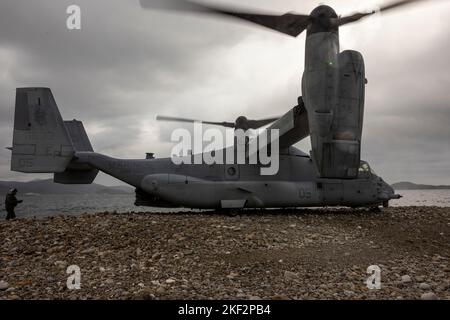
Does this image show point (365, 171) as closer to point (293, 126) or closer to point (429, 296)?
point (293, 126)

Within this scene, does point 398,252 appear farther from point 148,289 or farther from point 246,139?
point 246,139

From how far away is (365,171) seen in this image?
49.6 ft

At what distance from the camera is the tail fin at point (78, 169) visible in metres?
14.4

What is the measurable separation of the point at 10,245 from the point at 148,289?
4.91m

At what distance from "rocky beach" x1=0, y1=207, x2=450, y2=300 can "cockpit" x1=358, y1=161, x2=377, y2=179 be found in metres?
4.12

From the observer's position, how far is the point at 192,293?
5.07 meters

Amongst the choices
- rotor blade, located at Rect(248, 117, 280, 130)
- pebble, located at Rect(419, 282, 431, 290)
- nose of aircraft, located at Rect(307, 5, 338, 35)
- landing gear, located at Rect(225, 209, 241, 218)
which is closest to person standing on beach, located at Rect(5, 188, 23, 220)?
landing gear, located at Rect(225, 209, 241, 218)

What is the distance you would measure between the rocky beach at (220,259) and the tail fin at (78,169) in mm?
4110

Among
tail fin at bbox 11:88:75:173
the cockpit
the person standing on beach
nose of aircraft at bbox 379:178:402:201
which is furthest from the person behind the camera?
nose of aircraft at bbox 379:178:402:201

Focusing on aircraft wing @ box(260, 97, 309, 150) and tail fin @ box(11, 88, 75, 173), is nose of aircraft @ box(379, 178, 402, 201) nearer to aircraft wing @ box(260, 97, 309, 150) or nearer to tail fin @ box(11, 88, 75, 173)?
aircraft wing @ box(260, 97, 309, 150)

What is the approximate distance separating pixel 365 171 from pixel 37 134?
1402 cm

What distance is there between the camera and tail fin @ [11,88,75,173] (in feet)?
41.1

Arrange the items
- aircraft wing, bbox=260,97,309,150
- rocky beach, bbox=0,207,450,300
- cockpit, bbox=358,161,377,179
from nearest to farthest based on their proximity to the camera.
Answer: rocky beach, bbox=0,207,450,300, aircraft wing, bbox=260,97,309,150, cockpit, bbox=358,161,377,179
